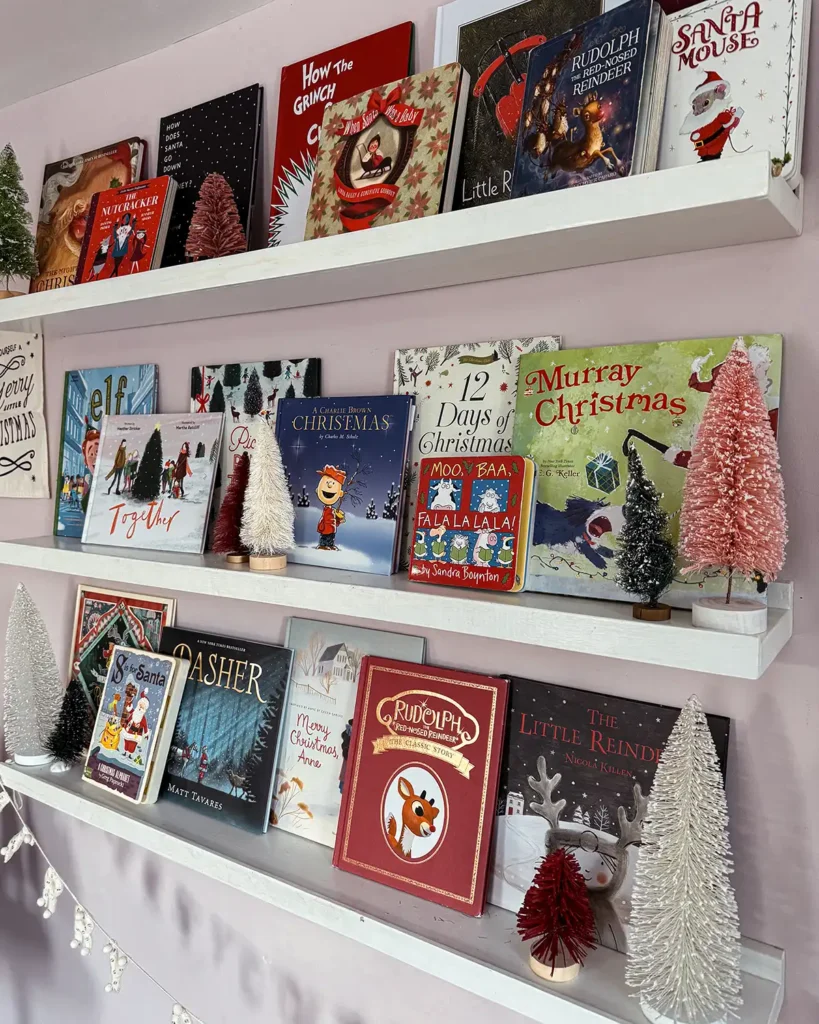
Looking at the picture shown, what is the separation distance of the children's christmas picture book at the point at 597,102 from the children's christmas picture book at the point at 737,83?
21mm

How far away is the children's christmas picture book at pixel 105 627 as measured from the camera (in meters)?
1.25

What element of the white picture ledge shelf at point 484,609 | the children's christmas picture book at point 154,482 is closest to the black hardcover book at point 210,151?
the children's christmas picture book at point 154,482

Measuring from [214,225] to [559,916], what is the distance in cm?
93

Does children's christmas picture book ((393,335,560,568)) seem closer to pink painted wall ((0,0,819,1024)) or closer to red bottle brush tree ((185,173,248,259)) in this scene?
pink painted wall ((0,0,819,1024))

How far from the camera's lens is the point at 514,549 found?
81 cm

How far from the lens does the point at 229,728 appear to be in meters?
1.11

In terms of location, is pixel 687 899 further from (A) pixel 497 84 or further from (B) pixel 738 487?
(A) pixel 497 84

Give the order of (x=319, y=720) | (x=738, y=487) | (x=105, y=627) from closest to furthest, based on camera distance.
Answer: (x=738, y=487) < (x=319, y=720) < (x=105, y=627)

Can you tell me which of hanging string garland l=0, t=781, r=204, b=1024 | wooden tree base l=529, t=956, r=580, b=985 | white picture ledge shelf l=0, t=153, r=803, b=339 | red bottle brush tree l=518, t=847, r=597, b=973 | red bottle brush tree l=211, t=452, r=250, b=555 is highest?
white picture ledge shelf l=0, t=153, r=803, b=339

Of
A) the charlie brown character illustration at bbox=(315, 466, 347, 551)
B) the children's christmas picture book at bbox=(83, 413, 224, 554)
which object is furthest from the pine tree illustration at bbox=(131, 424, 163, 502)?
the charlie brown character illustration at bbox=(315, 466, 347, 551)

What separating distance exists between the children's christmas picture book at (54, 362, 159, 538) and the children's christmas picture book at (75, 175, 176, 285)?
17 centimetres

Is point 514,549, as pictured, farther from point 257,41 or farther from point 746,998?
point 257,41

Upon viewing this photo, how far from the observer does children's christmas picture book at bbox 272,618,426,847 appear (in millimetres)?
1019

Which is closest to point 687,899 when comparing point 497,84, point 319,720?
point 319,720
